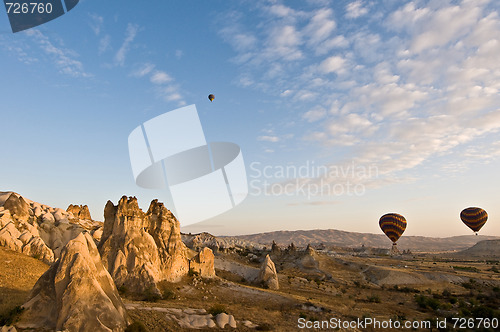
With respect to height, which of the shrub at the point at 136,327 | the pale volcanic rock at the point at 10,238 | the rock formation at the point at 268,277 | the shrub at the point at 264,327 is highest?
the pale volcanic rock at the point at 10,238

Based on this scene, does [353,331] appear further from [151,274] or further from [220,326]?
[151,274]

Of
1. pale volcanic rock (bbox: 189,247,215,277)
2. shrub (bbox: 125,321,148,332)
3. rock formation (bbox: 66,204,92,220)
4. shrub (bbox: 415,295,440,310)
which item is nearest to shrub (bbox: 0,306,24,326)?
shrub (bbox: 125,321,148,332)

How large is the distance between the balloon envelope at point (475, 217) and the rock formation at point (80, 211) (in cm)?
12468

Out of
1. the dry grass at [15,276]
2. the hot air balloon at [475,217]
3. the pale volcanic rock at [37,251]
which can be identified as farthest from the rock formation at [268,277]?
the hot air balloon at [475,217]

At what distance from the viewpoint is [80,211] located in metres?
70.9

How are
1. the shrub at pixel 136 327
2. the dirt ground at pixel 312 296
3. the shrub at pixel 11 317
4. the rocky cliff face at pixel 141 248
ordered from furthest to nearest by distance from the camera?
the rocky cliff face at pixel 141 248 → the dirt ground at pixel 312 296 → the shrub at pixel 136 327 → the shrub at pixel 11 317

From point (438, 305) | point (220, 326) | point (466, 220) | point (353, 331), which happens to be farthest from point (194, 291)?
point (466, 220)

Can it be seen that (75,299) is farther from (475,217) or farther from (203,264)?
(475,217)

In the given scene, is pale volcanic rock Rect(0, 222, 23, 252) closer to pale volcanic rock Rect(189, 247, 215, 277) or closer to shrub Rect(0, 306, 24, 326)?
pale volcanic rock Rect(189, 247, 215, 277)

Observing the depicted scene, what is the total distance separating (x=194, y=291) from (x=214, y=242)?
129 feet

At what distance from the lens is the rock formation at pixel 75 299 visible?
13125 millimetres

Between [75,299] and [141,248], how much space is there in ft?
55.4

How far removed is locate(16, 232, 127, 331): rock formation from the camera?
13.1 metres

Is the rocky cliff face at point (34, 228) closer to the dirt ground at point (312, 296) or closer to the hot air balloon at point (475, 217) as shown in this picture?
the dirt ground at point (312, 296)
